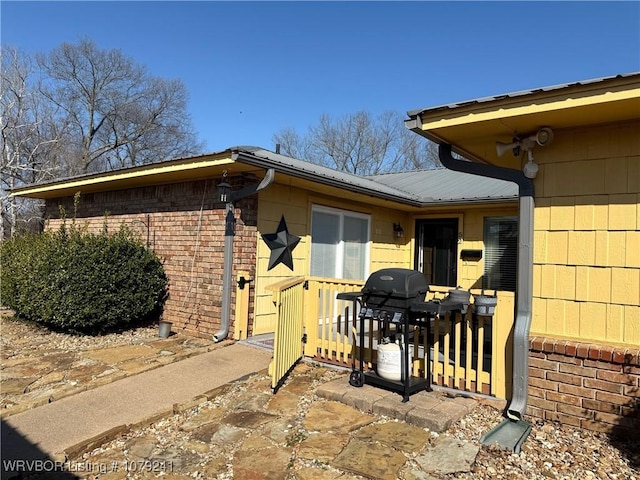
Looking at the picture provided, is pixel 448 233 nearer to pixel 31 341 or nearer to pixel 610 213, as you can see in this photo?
pixel 610 213

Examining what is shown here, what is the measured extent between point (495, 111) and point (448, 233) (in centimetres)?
571

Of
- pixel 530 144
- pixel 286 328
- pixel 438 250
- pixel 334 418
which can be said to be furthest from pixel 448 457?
pixel 438 250

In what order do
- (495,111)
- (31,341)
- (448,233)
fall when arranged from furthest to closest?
(448,233)
(31,341)
(495,111)

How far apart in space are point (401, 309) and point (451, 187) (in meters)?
5.92

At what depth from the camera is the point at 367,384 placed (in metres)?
4.05

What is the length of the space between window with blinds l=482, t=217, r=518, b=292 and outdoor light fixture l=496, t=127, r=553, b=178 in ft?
15.1

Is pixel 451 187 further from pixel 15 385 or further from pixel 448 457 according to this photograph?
pixel 15 385

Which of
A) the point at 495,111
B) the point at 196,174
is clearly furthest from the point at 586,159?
the point at 196,174

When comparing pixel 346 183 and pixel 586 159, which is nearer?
pixel 586 159

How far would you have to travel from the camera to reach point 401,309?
3742 mm

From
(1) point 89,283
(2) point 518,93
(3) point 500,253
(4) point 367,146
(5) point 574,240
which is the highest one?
(4) point 367,146

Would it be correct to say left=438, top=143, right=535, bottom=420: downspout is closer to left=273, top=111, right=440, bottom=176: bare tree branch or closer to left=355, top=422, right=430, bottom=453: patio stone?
left=355, top=422, right=430, bottom=453: patio stone

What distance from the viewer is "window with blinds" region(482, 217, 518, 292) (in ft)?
26.1

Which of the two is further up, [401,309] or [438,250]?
[438,250]
